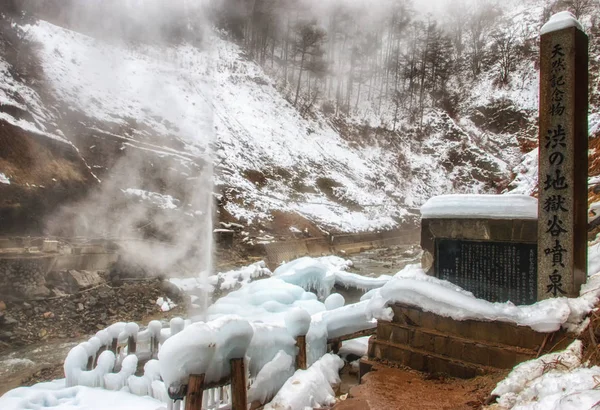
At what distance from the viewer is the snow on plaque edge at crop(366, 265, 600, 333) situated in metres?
4.15

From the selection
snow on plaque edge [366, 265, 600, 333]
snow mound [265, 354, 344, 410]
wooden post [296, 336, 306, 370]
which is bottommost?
snow mound [265, 354, 344, 410]

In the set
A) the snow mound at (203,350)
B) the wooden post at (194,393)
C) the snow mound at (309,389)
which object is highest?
the snow mound at (203,350)

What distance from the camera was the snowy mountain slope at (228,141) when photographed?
64.2 ft

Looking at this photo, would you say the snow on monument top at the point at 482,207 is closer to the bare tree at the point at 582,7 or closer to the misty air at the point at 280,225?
the misty air at the point at 280,225

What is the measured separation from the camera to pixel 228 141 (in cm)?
2725

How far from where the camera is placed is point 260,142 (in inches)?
1163

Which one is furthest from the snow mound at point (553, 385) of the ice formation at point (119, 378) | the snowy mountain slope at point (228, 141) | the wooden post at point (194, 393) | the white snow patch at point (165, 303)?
the snowy mountain slope at point (228, 141)

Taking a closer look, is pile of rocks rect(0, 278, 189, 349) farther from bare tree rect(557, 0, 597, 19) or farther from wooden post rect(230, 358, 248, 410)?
bare tree rect(557, 0, 597, 19)

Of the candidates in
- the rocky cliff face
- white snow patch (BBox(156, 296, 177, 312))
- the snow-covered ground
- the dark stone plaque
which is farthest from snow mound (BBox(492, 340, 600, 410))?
the rocky cliff face

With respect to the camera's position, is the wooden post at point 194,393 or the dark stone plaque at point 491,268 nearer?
the wooden post at point 194,393

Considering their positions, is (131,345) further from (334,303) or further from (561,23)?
(561,23)

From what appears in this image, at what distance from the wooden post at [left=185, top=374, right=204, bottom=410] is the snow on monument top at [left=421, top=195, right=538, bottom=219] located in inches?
156

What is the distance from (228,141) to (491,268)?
2401cm

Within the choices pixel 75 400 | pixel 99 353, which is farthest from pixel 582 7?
pixel 75 400
